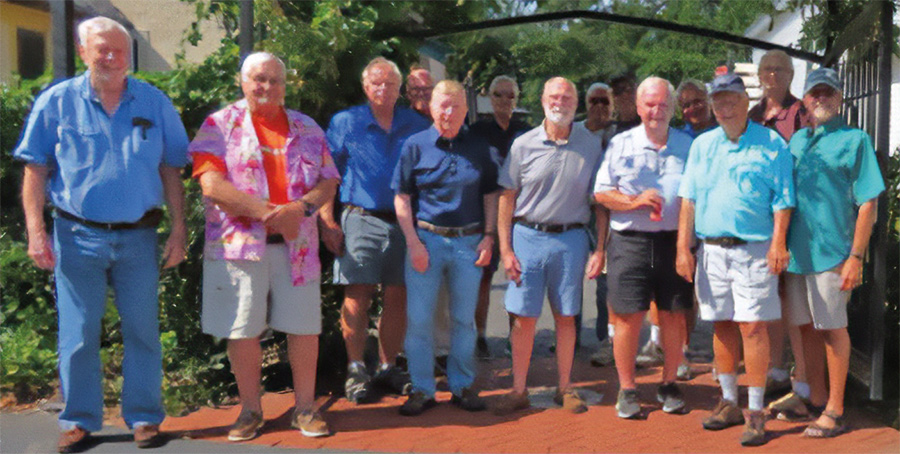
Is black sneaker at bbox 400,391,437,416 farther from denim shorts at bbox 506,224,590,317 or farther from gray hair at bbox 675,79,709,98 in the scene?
gray hair at bbox 675,79,709,98

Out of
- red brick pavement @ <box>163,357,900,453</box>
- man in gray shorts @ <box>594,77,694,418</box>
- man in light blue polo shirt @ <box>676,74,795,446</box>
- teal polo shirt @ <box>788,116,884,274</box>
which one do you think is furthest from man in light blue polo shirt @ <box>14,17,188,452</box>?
teal polo shirt @ <box>788,116,884,274</box>

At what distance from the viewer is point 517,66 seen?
17.0 meters

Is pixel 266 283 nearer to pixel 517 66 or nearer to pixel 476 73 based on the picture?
pixel 476 73

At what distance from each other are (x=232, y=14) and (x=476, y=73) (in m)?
6.71

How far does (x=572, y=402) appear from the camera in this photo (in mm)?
6078

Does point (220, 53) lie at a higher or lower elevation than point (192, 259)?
higher

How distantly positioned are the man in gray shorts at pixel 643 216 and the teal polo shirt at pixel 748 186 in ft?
1.24

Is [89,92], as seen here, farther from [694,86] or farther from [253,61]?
[694,86]

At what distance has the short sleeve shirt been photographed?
5875 mm

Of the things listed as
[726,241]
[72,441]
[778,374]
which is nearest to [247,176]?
[72,441]

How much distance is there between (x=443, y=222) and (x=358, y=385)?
1133 millimetres

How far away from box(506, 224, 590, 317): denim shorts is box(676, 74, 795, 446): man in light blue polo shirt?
2.15 feet

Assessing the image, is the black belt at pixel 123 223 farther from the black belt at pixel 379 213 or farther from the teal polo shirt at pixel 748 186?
the teal polo shirt at pixel 748 186

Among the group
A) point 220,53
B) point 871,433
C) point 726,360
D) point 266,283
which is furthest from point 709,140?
point 220,53
